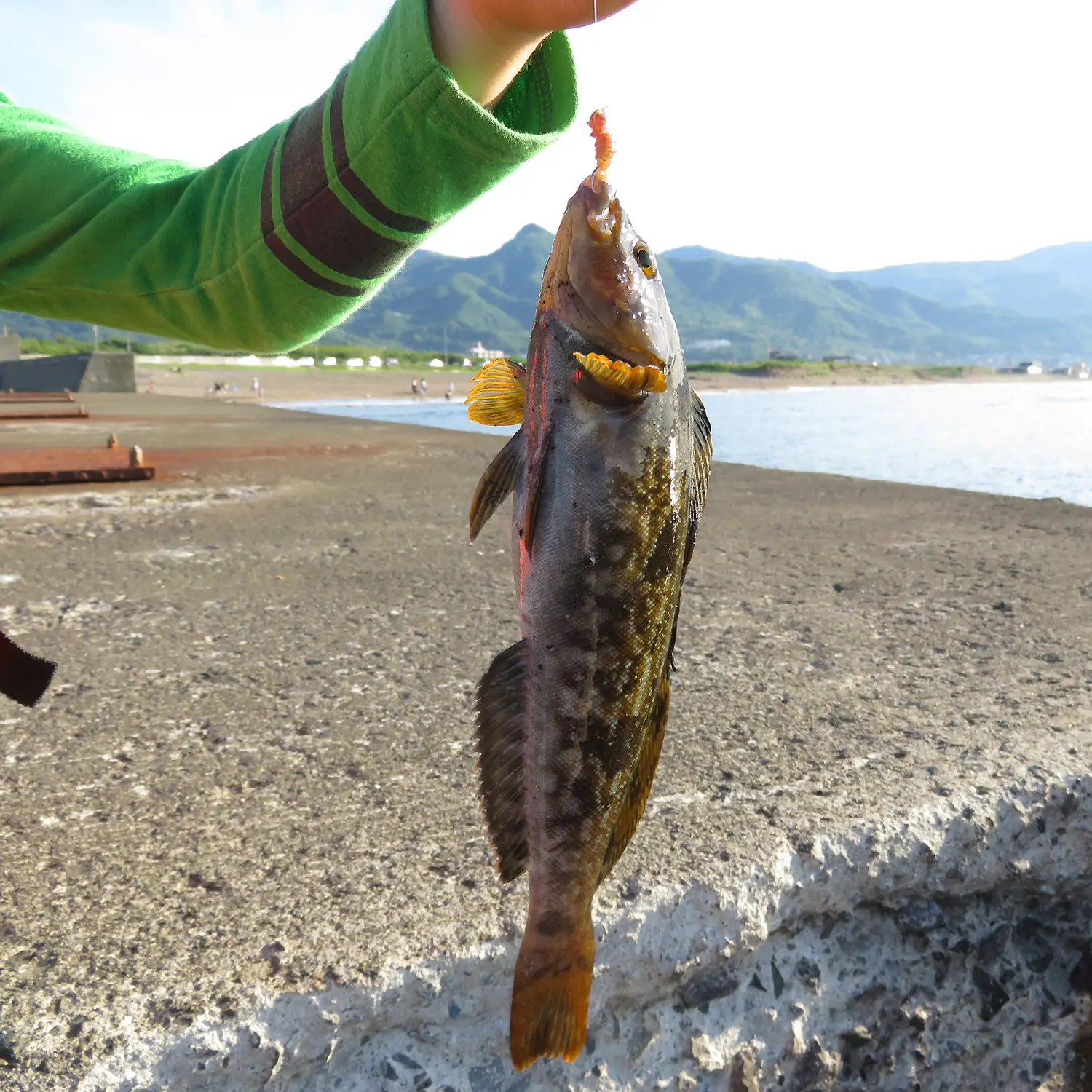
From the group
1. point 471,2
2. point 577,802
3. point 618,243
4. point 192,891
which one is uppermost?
point 471,2

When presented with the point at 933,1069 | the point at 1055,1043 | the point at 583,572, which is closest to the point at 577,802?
the point at 583,572

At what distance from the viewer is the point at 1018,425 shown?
27.9 meters

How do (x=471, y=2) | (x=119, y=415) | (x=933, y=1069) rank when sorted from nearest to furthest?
1. (x=471, y=2)
2. (x=933, y=1069)
3. (x=119, y=415)

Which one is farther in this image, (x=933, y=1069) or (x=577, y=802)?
(x=933, y=1069)

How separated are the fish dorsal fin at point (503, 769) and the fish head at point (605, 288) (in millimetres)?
476

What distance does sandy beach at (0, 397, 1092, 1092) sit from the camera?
1.78 metres

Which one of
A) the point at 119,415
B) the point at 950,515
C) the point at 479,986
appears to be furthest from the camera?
the point at 119,415

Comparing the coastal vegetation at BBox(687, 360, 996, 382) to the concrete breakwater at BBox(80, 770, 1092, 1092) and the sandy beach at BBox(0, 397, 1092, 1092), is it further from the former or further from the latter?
the concrete breakwater at BBox(80, 770, 1092, 1092)

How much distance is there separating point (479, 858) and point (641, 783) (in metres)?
0.94

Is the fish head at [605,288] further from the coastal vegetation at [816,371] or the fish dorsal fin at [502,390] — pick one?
the coastal vegetation at [816,371]

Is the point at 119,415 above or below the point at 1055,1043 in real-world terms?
above

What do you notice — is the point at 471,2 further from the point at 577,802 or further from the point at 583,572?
the point at 577,802

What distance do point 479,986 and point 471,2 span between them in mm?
1828

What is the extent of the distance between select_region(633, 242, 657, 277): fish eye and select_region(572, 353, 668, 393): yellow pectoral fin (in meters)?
0.16
